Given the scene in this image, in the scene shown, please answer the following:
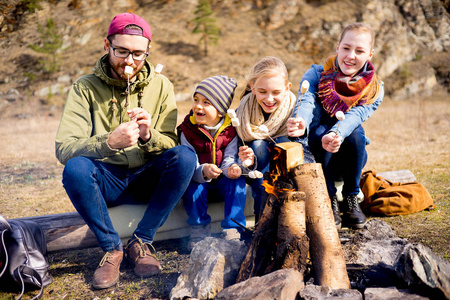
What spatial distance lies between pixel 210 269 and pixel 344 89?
6.51 ft

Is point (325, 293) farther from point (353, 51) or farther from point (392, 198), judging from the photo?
point (392, 198)

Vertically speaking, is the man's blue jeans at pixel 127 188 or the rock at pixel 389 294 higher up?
the man's blue jeans at pixel 127 188

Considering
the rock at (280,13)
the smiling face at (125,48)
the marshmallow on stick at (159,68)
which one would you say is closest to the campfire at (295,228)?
the marshmallow on stick at (159,68)

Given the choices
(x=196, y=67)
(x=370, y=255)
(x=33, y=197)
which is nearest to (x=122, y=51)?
(x=370, y=255)

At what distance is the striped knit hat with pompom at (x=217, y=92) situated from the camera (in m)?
2.97

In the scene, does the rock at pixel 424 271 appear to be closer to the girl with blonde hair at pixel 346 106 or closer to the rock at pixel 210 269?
the rock at pixel 210 269

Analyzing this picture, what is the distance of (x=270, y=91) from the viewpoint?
295cm

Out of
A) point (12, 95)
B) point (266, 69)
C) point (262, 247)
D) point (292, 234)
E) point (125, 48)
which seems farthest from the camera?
point (12, 95)

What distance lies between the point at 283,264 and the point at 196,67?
17.2 m

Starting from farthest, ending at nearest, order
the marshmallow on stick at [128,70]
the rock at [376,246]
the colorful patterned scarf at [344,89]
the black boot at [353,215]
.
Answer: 1. the black boot at [353,215]
2. the colorful patterned scarf at [344,89]
3. the marshmallow on stick at [128,70]
4. the rock at [376,246]

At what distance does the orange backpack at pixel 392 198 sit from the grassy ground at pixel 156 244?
9 centimetres

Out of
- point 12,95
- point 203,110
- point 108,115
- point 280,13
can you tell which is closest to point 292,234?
point 203,110

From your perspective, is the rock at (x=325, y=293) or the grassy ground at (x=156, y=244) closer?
the rock at (x=325, y=293)

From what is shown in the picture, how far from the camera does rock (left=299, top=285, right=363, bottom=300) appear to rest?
1937 mm
